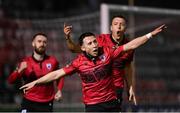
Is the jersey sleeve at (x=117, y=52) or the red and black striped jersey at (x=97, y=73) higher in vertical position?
the jersey sleeve at (x=117, y=52)

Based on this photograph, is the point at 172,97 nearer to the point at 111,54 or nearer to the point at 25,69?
the point at 25,69

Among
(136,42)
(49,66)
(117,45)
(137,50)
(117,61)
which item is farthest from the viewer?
(137,50)

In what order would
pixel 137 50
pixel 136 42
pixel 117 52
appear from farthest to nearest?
pixel 137 50 < pixel 117 52 < pixel 136 42

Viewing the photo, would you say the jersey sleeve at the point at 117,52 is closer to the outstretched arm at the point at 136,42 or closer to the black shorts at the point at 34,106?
the outstretched arm at the point at 136,42

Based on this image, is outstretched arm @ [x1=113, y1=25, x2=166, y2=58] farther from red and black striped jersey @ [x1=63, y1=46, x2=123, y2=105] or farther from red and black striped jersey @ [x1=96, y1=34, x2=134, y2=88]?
red and black striped jersey @ [x1=96, y1=34, x2=134, y2=88]

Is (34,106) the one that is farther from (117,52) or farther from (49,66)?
(117,52)

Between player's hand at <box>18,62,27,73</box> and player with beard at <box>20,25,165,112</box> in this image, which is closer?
player with beard at <box>20,25,165,112</box>

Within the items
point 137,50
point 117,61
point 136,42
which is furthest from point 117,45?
point 137,50

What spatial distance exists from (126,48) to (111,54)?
22 centimetres

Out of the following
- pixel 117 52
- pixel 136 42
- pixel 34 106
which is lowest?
pixel 34 106

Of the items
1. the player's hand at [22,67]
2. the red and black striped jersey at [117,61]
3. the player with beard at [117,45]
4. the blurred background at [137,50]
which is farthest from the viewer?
the blurred background at [137,50]

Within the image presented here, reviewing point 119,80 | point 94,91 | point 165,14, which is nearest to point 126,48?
point 94,91

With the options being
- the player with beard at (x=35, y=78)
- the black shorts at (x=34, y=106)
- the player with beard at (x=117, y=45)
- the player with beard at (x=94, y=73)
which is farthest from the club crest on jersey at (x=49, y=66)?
the player with beard at (x=94, y=73)

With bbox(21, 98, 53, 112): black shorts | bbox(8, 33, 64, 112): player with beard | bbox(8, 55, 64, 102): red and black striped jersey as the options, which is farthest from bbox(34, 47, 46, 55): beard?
bbox(21, 98, 53, 112): black shorts
